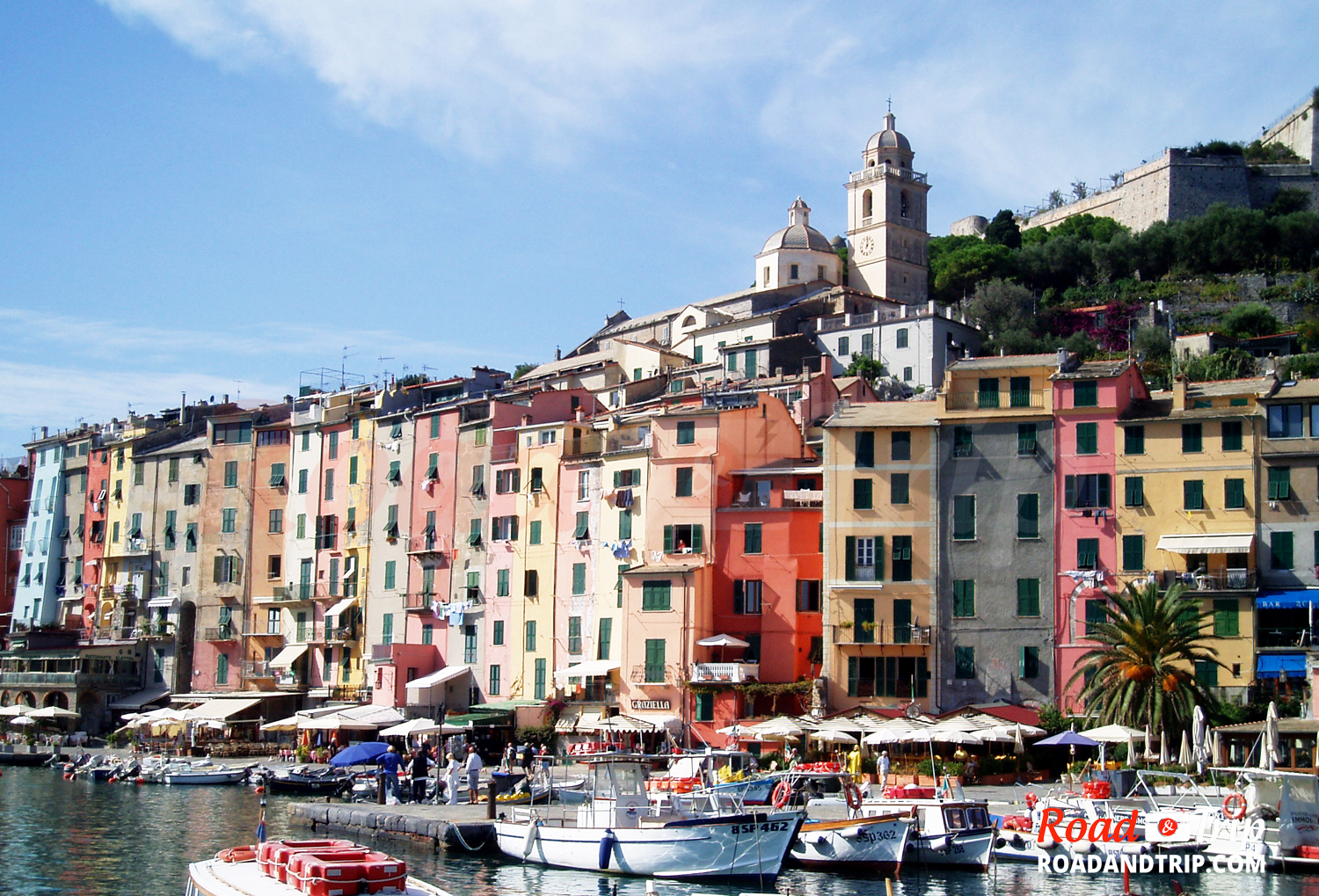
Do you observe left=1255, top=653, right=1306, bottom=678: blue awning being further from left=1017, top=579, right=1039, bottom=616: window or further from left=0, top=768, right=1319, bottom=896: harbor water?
left=0, top=768, right=1319, bottom=896: harbor water

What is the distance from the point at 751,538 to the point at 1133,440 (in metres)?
15.5

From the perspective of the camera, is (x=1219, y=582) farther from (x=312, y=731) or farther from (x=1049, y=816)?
(x=312, y=731)

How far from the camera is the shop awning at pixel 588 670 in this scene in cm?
6462

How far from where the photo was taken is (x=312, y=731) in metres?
72.2

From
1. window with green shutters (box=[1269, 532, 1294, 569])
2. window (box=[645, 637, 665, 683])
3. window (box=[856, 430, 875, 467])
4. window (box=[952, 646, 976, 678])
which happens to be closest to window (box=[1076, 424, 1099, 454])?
window with green shutters (box=[1269, 532, 1294, 569])

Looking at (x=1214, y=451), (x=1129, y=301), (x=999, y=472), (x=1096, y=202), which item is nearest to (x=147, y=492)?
(x=999, y=472)

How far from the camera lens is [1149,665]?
50250mm

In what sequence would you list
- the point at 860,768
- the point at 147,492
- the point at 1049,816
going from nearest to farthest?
the point at 1049,816 < the point at 860,768 < the point at 147,492

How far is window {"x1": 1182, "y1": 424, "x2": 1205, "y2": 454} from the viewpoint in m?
56.3

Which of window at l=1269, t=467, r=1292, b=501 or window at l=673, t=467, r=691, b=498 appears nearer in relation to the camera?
window at l=1269, t=467, r=1292, b=501

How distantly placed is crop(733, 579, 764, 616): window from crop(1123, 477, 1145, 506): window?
48.4 feet

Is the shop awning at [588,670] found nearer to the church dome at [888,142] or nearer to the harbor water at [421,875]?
the harbor water at [421,875]

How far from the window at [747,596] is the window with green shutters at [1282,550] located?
1938cm

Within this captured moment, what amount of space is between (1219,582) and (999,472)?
29.3 feet
